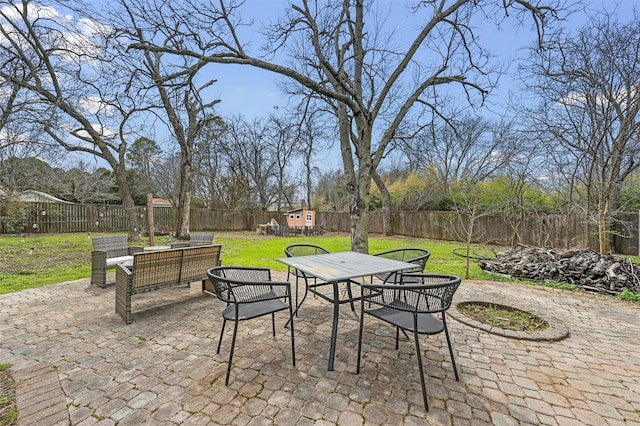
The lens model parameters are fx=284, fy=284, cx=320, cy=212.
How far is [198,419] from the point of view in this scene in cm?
167

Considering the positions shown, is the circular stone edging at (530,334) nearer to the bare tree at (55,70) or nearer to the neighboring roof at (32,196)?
the bare tree at (55,70)

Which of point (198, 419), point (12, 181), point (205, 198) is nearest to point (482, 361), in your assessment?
point (198, 419)

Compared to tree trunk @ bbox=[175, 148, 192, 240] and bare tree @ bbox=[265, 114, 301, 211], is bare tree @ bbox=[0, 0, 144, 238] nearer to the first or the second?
tree trunk @ bbox=[175, 148, 192, 240]

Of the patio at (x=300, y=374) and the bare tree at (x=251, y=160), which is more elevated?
the bare tree at (x=251, y=160)

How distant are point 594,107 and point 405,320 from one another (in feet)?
25.2

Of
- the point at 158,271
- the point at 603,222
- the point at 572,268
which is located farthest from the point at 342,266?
the point at 603,222

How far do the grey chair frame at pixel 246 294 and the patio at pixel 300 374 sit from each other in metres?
0.24

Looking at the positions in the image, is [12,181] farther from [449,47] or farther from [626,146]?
[626,146]

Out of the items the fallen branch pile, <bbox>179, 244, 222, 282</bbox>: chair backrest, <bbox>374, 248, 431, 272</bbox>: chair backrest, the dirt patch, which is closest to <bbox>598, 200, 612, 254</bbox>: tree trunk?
the fallen branch pile

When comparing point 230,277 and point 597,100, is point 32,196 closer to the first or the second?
point 230,277

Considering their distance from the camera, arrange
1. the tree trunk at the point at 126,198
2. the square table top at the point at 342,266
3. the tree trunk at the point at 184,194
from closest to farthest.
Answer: the square table top at the point at 342,266 < the tree trunk at the point at 126,198 < the tree trunk at the point at 184,194

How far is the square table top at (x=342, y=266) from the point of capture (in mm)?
2398

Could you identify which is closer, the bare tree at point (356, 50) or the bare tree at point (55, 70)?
the bare tree at point (356, 50)

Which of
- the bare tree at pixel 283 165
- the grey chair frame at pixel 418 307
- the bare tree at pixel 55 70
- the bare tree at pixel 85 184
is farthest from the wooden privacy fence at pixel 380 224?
the bare tree at pixel 85 184
